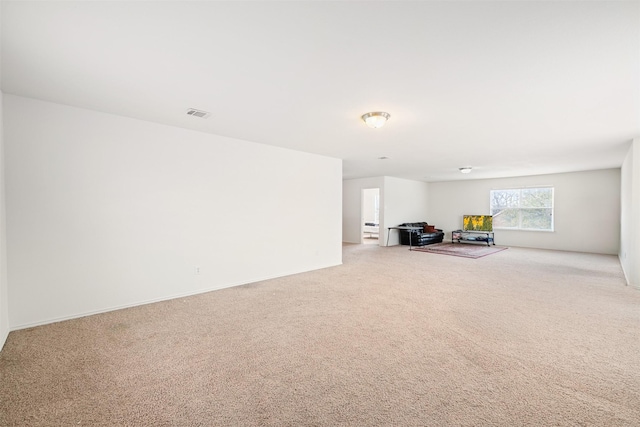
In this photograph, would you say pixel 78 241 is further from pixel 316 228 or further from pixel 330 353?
pixel 316 228

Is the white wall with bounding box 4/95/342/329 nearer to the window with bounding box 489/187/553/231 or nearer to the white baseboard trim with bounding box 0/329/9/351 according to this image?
the white baseboard trim with bounding box 0/329/9/351

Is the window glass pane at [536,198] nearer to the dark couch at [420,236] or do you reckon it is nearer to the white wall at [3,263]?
the dark couch at [420,236]

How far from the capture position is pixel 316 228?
5.88m

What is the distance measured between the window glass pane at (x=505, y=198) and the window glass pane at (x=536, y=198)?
16cm

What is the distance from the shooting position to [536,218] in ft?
29.5

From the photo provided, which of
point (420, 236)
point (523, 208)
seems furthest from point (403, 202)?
point (523, 208)

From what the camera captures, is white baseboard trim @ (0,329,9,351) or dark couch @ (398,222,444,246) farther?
dark couch @ (398,222,444,246)

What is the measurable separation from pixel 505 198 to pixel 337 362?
953 cm

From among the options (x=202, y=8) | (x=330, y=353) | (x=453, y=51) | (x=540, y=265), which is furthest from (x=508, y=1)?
(x=540, y=265)

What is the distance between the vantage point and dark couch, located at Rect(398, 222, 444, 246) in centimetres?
929

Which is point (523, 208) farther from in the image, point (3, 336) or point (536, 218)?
point (3, 336)

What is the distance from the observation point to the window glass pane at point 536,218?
880 cm

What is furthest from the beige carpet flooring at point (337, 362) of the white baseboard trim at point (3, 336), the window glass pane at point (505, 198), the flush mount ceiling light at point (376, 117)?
the window glass pane at point (505, 198)

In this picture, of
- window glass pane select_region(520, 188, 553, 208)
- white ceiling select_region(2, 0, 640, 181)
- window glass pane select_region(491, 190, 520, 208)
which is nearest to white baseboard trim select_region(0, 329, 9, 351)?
white ceiling select_region(2, 0, 640, 181)
